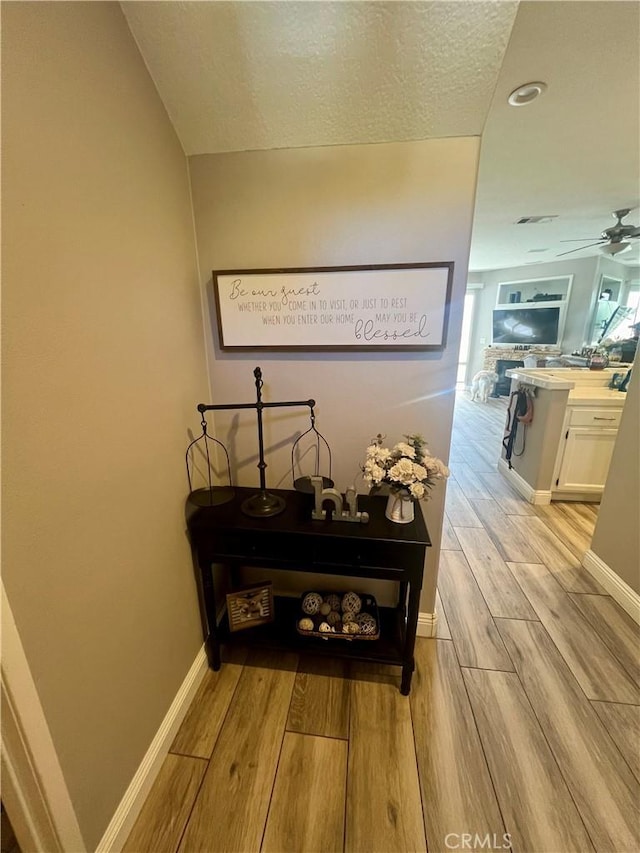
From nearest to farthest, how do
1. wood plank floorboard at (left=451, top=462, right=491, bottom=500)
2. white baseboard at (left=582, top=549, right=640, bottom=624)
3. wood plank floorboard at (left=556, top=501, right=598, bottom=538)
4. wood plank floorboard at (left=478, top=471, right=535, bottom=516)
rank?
white baseboard at (left=582, top=549, right=640, bottom=624), wood plank floorboard at (left=556, top=501, right=598, bottom=538), wood plank floorboard at (left=478, top=471, right=535, bottom=516), wood plank floorboard at (left=451, top=462, right=491, bottom=500)

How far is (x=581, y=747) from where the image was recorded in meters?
1.21

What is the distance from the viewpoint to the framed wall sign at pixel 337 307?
1232mm

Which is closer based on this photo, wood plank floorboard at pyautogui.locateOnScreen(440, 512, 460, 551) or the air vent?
wood plank floorboard at pyautogui.locateOnScreen(440, 512, 460, 551)

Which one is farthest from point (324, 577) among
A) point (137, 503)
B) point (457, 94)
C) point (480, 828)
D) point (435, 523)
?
point (457, 94)

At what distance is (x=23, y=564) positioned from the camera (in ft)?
2.21

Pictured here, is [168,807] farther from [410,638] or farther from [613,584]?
[613,584]

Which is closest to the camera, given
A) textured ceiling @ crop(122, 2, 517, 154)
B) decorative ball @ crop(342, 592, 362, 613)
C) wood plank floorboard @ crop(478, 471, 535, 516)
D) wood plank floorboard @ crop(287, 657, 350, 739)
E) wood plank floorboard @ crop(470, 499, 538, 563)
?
textured ceiling @ crop(122, 2, 517, 154)

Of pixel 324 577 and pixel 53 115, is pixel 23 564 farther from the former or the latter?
pixel 324 577

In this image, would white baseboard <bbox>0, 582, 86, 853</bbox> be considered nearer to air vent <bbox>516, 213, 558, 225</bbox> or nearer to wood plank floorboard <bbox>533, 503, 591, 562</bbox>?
wood plank floorboard <bbox>533, 503, 591, 562</bbox>

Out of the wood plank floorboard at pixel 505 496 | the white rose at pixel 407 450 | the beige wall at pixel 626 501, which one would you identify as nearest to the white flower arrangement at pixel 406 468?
the white rose at pixel 407 450

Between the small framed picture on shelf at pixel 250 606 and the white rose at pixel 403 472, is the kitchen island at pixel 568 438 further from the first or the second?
the small framed picture on shelf at pixel 250 606

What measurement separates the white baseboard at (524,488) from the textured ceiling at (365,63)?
2588 mm

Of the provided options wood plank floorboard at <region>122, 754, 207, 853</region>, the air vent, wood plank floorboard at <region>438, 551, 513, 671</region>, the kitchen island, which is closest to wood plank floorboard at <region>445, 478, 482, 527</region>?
wood plank floorboard at <region>438, 551, 513, 671</region>

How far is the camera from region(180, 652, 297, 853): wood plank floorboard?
0.99 m
